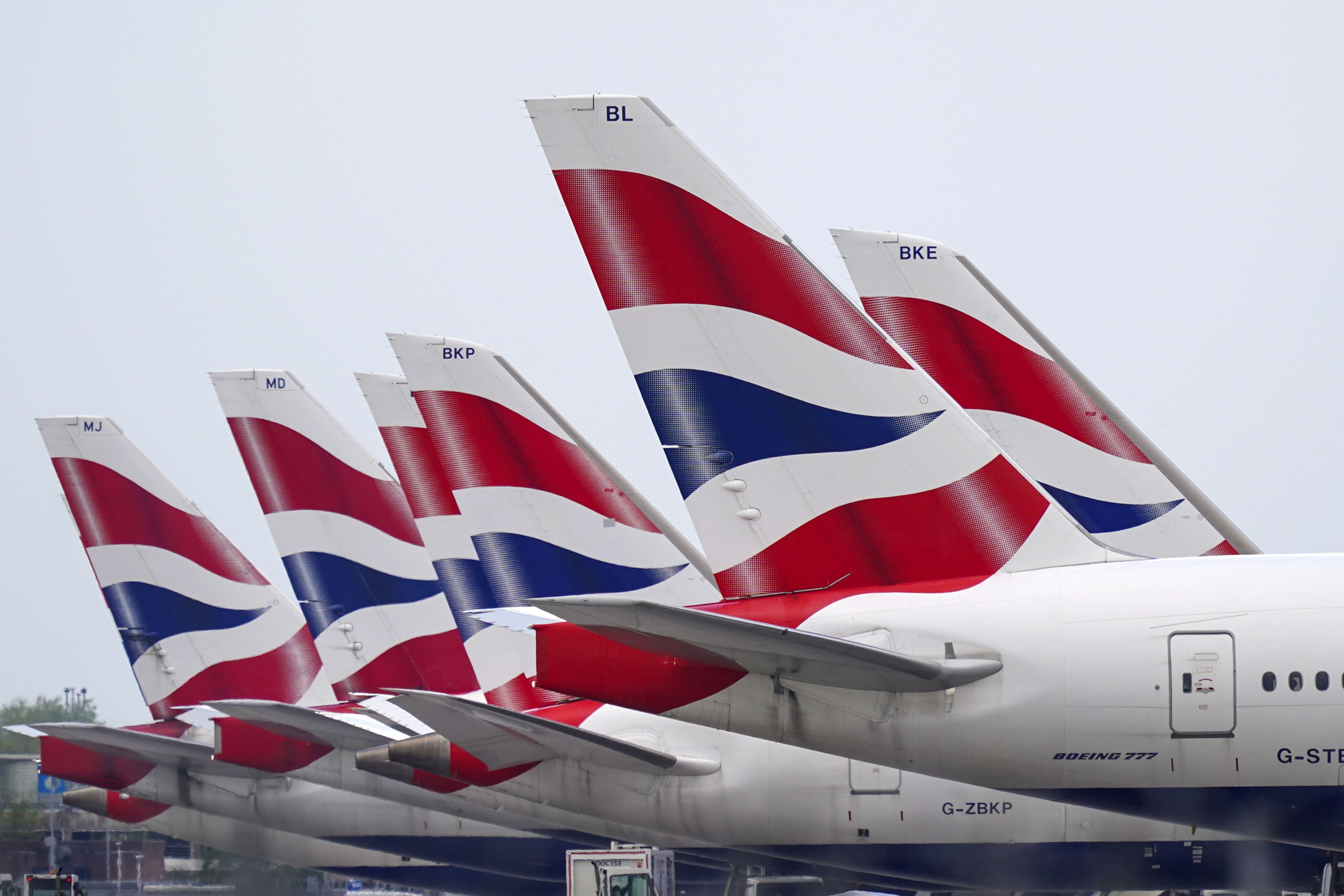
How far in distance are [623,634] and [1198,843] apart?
25.7 feet

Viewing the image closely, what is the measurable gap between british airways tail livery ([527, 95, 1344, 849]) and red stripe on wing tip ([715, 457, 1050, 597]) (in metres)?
0.02

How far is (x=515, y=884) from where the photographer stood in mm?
24844

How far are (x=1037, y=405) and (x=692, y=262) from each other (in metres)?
6.70

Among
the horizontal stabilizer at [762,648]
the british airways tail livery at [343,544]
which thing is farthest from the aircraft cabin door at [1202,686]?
the british airways tail livery at [343,544]

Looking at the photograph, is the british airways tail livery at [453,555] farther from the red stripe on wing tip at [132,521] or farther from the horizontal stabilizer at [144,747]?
the red stripe on wing tip at [132,521]

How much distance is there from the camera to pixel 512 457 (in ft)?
62.6

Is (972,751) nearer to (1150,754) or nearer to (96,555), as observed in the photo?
(1150,754)

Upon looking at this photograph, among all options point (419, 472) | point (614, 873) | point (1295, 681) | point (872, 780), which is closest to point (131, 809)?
point (419, 472)

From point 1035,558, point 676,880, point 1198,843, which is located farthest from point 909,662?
point 676,880

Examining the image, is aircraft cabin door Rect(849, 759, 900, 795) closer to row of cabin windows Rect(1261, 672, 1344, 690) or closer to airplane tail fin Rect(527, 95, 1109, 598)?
airplane tail fin Rect(527, 95, 1109, 598)

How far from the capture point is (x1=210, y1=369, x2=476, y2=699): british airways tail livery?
23719mm

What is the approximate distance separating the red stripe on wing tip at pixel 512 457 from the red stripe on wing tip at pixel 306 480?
5.26m

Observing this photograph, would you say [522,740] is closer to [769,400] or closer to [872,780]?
[872,780]

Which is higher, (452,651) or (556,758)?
(452,651)
